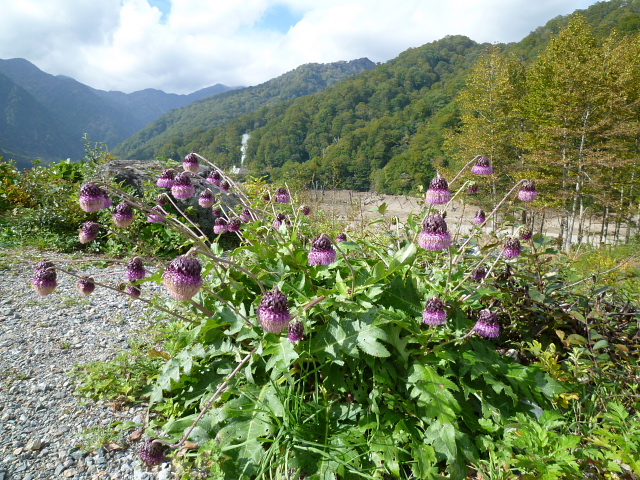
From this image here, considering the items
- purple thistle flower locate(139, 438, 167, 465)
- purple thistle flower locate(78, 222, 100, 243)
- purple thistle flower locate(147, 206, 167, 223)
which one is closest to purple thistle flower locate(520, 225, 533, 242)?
purple thistle flower locate(147, 206, 167, 223)

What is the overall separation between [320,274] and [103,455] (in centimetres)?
169

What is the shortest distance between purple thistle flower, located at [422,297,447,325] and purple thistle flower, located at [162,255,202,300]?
1155 mm

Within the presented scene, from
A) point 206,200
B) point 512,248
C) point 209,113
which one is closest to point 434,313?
point 512,248

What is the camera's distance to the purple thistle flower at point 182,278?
61.6 inches

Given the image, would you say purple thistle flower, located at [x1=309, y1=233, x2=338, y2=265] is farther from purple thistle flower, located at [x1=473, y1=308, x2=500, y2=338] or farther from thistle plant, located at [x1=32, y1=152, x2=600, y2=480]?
purple thistle flower, located at [x1=473, y1=308, x2=500, y2=338]

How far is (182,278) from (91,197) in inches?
42.6

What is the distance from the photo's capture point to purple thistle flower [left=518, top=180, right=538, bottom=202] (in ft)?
8.40

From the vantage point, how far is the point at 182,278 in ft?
5.19

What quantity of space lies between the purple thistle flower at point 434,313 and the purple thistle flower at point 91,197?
208 centimetres

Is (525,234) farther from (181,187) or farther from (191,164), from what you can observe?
(191,164)

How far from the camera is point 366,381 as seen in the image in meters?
2.20

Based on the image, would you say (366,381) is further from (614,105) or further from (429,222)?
A: (614,105)

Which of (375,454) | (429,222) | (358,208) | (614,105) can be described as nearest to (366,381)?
(375,454)

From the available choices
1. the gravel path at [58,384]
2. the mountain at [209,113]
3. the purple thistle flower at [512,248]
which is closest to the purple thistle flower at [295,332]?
the gravel path at [58,384]
